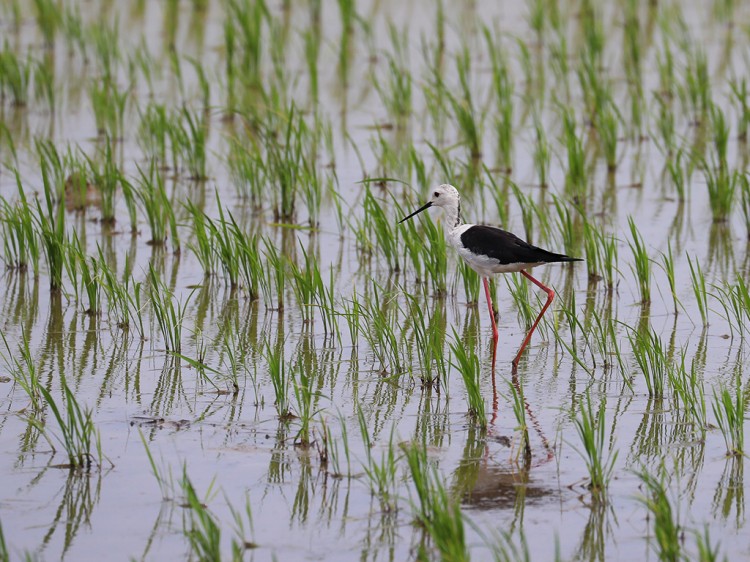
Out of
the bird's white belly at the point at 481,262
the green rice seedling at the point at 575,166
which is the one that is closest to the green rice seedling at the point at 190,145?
the green rice seedling at the point at 575,166

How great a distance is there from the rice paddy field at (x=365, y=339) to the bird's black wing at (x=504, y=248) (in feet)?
1.38

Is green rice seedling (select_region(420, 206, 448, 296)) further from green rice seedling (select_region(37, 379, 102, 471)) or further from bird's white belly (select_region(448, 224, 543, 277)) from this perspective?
green rice seedling (select_region(37, 379, 102, 471))

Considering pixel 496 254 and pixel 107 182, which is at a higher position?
pixel 107 182

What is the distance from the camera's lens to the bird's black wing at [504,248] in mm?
6453

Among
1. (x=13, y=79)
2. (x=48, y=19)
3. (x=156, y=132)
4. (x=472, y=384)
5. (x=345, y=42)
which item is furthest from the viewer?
(x=48, y=19)

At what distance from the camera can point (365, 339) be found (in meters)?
6.82

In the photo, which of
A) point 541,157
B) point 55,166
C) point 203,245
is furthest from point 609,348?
point 55,166

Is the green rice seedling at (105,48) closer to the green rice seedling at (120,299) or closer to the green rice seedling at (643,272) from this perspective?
the green rice seedling at (120,299)

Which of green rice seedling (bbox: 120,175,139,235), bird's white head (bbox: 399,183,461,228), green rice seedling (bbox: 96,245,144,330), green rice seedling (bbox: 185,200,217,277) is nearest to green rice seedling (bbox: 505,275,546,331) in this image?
bird's white head (bbox: 399,183,461,228)

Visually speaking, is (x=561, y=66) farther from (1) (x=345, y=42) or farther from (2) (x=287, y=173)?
(2) (x=287, y=173)

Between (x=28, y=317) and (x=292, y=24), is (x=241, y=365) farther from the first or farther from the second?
(x=292, y=24)

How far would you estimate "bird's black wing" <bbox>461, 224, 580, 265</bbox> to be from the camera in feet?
21.2

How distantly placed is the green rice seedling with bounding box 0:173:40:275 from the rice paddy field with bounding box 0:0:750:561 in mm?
31

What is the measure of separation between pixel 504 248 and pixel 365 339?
0.88 metres
